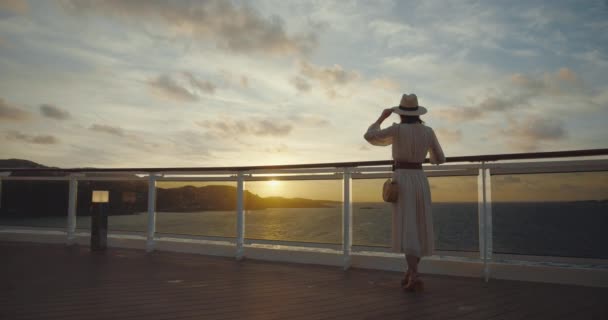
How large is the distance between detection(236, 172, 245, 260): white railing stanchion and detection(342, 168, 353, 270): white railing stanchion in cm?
131

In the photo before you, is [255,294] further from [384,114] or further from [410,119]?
[410,119]

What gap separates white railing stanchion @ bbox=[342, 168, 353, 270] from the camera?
499 cm

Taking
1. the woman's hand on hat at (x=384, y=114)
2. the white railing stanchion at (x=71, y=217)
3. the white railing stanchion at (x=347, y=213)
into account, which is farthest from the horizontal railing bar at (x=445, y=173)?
the white railing stanchion at (x=71, y=217)

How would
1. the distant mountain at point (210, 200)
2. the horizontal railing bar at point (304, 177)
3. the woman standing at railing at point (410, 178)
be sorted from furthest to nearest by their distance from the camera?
1. the distant mountain at point (210, 200)
2. the horizontal railing bar at point (304, 177)
3. the woman standing at railing at point (410, 178)

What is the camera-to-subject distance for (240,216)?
5.73 metres

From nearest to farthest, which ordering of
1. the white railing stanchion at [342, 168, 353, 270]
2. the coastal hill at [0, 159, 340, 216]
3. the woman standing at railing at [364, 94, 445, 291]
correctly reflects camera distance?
the woman standing at railing at [364, 94, 445, 291] < the white railing stanchion at [342, 168, 353, 270] < the coastal hill at [0, 159, 340, 216]


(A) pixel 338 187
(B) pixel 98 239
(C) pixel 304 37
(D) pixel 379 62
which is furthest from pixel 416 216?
(C) pixel 304 37

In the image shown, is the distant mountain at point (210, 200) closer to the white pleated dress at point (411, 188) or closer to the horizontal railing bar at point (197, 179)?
the horizontal railing bar at point (197, 179)

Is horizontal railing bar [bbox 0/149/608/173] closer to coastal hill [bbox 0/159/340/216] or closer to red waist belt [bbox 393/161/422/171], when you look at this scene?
coastal hill [bbox 0/159/340/216]

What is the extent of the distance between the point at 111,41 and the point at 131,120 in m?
7.68

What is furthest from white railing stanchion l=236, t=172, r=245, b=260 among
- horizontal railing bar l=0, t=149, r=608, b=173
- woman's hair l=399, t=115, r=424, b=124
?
woman's hair l=399, t=115, r=424, b=124

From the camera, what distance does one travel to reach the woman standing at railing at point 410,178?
3699mm

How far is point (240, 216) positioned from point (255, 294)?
2.38 meters

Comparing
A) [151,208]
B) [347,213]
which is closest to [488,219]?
[347,213]
